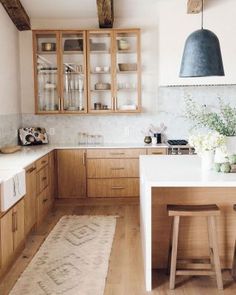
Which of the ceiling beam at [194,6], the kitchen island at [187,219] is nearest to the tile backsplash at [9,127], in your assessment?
the kitchen island at [187,219]

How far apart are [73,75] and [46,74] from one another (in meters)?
0.39

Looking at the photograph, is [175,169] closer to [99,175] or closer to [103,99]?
[99,175]

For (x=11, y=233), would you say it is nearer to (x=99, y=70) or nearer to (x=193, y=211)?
(x=193, y=211)

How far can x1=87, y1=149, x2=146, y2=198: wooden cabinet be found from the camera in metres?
5.64

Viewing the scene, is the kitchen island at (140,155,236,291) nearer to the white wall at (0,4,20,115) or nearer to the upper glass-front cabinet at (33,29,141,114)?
the upper glass-front cabinet at (33,29,141,114)

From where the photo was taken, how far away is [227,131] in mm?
3545

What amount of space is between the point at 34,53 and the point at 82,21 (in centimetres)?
87

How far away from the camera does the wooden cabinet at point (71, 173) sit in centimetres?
565

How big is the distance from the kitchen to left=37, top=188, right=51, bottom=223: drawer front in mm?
59

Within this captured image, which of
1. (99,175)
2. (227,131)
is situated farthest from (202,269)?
(99,175)

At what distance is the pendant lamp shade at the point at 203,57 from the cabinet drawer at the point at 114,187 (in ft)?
9.19

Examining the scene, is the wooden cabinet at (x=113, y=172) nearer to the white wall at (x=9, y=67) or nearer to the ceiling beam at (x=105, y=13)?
the white wall at (x=9, y=67)

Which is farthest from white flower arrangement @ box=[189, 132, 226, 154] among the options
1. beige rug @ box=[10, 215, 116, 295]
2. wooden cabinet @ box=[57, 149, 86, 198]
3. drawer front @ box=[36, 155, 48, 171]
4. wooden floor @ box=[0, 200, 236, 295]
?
wooden cabinet @ box=[57, 149, 86, 198]

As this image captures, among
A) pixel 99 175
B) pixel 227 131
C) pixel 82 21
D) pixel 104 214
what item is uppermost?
pixel 82 21
